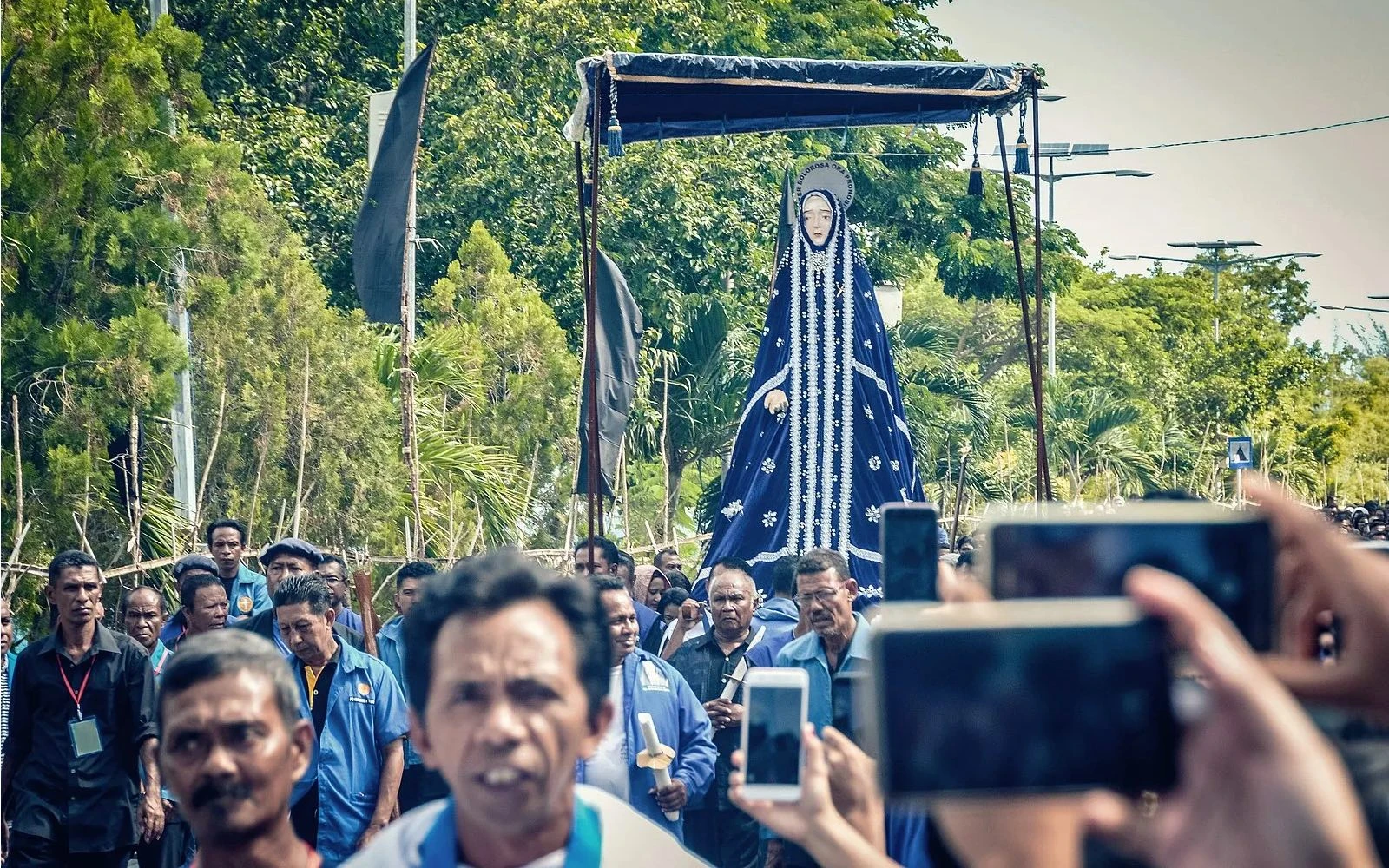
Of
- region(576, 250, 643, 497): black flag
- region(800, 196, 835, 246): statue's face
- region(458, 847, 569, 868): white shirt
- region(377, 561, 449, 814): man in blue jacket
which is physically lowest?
region(377, 561, 449, 814): man in blue jacket

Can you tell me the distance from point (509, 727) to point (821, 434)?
8.94 metres

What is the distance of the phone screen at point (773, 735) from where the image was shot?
10.2 ft

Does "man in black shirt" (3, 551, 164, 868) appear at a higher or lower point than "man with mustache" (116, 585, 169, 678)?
lower

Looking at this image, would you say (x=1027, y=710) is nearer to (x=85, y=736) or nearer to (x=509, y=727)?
(x=509, y=727)

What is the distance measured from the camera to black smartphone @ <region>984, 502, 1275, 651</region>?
1.69 meters

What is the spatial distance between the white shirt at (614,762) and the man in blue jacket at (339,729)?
0.83 metres

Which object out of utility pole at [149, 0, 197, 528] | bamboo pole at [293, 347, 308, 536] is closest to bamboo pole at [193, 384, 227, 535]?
utility pole at [149, 0, 197, 528]

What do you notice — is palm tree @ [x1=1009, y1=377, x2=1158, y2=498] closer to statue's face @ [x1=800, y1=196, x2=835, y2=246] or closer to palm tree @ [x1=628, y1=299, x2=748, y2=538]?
palm tree @ [x1=628, y1=299, x2=748, y2=538]

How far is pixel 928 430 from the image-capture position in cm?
2650

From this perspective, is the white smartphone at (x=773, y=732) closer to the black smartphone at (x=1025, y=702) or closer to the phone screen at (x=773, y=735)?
the phone screen at (x=773, y=735)

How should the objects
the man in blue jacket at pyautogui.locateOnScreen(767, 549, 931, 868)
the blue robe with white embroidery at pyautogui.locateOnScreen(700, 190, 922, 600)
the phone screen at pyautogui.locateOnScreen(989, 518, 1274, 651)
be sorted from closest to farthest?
the phone screen at pyautogui.locateOnScreen(989, 518, 1274, 651) → the man in blue jacket at pyautogui.locateOnScreen(767, 549, 931, 868) → the blue robe with white embroidery at pyautogui.locateOnScreen(700, 190, 922, 600)

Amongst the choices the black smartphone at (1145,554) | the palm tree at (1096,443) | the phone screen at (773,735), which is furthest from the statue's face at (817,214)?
the palm tree at (1096,443)

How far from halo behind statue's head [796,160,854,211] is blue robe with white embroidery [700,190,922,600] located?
6 centimetres

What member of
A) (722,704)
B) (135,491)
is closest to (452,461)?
(135,491)
